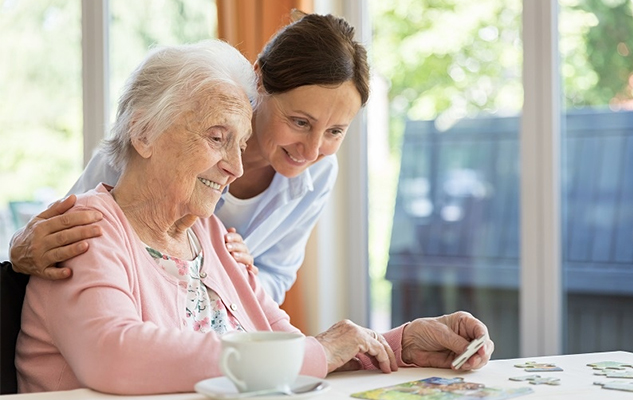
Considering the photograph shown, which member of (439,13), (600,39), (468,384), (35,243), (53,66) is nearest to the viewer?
(468,384)

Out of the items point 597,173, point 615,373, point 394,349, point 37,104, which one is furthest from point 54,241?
point 37,104

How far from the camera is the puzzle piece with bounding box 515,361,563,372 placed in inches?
58.8

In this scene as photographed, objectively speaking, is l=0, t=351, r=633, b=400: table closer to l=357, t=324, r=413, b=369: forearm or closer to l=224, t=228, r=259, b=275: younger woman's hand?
l=357, t=324, r=413, b=369: forearm

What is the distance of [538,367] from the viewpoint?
151 centimetres

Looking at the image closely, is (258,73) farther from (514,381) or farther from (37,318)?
(514,381)

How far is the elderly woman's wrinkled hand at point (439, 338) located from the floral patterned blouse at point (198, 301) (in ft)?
1.08

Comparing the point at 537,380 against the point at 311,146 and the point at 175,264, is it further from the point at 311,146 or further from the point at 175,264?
the point at 311,146

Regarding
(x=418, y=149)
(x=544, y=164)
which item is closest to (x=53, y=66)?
(x=418, y=149)

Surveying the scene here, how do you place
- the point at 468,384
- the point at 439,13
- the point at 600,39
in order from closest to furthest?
the point at 468,384 → the point at 600,39 → the point at 439,13

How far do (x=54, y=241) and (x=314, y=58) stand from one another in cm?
78

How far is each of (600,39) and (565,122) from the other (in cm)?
32

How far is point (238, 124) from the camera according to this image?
1.62 meters

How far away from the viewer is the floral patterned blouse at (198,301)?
1581 mm

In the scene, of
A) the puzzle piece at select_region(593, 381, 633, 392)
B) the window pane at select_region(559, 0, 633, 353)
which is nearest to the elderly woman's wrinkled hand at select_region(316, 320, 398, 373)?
the puzzle piece at select_region(593, 381, 633, 392)
